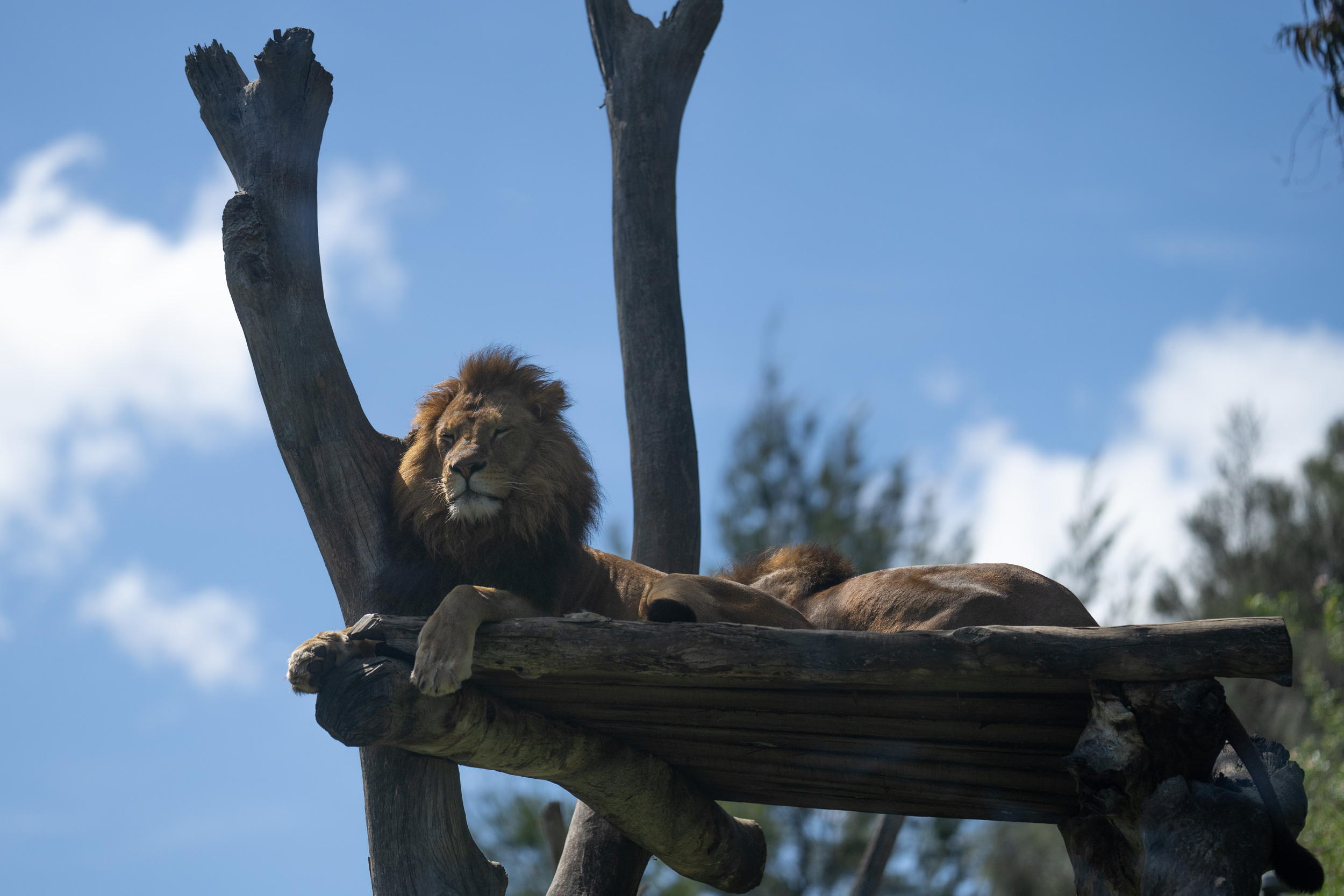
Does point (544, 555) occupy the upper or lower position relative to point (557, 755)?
upper

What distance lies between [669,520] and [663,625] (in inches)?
99.5

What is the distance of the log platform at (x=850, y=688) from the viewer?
3475mm

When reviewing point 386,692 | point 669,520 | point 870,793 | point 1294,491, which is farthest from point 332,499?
point 1294,491

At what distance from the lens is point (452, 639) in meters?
3.62

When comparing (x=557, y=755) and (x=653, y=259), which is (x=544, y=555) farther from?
(x=653, y=259)

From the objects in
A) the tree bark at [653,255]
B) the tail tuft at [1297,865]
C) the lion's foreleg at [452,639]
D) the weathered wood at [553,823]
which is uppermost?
the tree bark at [653,255]

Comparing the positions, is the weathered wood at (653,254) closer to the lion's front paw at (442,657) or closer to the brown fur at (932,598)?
the brown fur at (932,598)

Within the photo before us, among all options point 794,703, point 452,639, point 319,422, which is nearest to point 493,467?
point 319,422

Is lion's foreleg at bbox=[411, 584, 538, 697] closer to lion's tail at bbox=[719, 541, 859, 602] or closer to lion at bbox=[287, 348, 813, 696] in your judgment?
lion at bbox=[287, 348, 813, 696]

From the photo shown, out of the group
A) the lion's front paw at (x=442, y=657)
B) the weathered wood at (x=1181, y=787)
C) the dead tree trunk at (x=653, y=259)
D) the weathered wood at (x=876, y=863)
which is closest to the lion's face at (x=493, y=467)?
the lion's front paw at (x=442, y=657)

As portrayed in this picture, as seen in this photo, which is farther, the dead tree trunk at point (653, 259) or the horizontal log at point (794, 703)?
the dead tree trunk at point (653, 259)

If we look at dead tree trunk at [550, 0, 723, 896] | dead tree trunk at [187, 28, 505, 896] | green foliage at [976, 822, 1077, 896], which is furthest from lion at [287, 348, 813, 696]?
green foliage at [976, 822, 1077, 896]

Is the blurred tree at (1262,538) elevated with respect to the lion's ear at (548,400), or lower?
elevated

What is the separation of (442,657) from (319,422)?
144 centimetres
